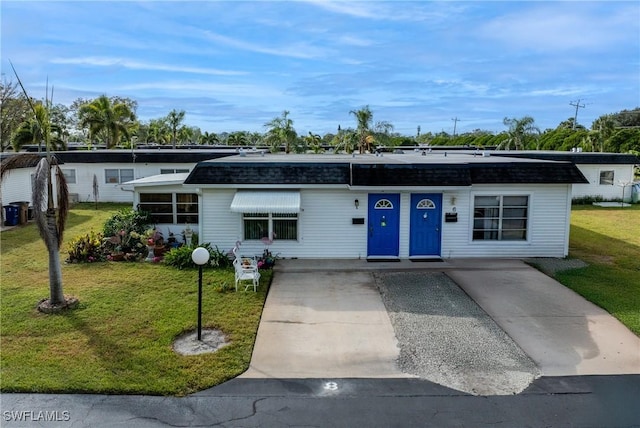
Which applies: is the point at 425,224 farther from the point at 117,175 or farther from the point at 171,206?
the point at 117,175

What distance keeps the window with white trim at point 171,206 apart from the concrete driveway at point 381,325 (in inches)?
179

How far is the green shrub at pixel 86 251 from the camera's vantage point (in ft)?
46.1

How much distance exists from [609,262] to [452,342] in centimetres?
851

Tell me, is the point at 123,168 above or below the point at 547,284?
above

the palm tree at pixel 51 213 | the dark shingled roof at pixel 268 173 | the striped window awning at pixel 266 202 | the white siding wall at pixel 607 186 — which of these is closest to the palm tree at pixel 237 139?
the white siding wall at pixel 607 186

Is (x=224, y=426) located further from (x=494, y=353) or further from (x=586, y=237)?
(x=586, y=237)

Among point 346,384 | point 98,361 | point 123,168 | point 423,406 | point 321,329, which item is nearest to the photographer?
point 423,406

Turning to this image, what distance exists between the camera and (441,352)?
8156mm

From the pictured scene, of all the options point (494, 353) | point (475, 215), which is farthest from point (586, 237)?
point (494, 353)

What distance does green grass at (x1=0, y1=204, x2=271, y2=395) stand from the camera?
7047 millimetres

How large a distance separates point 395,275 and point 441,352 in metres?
4.62

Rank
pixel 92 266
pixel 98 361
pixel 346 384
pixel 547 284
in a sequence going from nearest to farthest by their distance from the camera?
pixel 346 384 < pixel 98 361 < pixel 547 284 < pixel 92 266

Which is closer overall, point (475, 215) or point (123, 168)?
point (475, 215)

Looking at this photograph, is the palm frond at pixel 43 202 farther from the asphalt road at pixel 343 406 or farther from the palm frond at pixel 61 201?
the asphalt road at pixel 343 406
